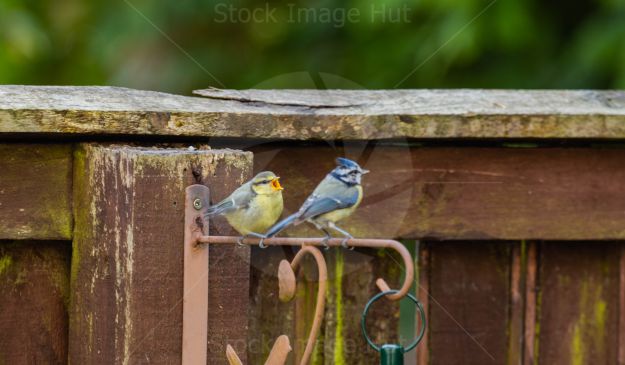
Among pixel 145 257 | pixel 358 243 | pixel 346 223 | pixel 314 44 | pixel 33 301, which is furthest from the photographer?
pixel 314 44

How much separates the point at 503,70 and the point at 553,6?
0.43 metres

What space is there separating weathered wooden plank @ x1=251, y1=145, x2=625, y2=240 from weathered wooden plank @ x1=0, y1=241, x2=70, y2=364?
1.35 ft

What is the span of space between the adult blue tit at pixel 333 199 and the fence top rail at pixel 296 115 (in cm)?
11

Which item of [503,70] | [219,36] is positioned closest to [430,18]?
[503,70]

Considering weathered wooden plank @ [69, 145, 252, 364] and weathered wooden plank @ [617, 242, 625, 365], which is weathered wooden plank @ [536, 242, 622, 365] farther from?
weathered wooden plank @ [69, 145, 252, 364]

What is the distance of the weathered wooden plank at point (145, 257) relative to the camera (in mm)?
1828

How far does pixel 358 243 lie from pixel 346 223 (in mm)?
371

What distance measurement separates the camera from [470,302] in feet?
7.13

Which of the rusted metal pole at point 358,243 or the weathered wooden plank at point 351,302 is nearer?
the rusted metal pole at point 358,243

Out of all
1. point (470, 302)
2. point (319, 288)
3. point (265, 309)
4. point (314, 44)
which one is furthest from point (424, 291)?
point (314, 44)

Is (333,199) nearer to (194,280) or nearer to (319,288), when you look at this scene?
(319,288)

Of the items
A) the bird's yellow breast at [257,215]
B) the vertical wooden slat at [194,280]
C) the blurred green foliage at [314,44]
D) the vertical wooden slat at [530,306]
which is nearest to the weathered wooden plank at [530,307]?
the vertical wooden slat at [530,306]

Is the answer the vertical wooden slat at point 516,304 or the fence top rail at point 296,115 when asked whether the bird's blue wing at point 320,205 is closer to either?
the fence top rail at point 296,115

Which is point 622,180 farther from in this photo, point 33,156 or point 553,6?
point 553,6
